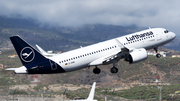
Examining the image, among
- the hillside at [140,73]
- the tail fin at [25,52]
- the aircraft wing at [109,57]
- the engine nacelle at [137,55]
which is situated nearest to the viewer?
the tail fin at [25,52]

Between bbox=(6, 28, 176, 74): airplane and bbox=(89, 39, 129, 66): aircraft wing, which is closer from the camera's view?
bbox=(6, 28, 176, 74): airplane

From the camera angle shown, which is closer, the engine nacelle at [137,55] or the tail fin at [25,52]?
the tail fin at [25,52]

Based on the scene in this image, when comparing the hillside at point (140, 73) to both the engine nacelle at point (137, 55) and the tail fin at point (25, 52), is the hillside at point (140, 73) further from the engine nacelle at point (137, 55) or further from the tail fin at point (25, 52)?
the tail fin at point (25, 52)

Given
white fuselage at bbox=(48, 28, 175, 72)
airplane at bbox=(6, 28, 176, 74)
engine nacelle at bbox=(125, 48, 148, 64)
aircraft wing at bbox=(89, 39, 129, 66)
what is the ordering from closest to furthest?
airplane at bbox=(6, 28, 176, 74), white fuselage at bbox=(48, 28, 175, 72), aircraft wing at bbox=(89, 39, 129, 66), engine nacelle at bbox=(125, 48, 148, 64)

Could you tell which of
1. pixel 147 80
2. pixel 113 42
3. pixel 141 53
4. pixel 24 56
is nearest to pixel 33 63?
pixel 24 56

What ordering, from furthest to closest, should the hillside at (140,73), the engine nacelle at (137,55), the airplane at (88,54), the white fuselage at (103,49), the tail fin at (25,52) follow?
the hillside at (140,73) < the engine nacelle at (137,55) < the white fuselage at (103,49) < the airplane at (88,54) < the tail fin at (25,52)

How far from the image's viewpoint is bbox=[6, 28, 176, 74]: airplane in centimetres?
4856

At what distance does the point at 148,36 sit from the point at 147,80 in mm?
60748

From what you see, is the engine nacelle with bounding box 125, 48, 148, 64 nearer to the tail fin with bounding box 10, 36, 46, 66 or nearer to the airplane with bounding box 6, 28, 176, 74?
the airplane with bounding box 6, 28, 176, 74

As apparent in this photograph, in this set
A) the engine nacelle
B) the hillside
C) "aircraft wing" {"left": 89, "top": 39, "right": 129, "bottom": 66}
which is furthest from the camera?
the hillside

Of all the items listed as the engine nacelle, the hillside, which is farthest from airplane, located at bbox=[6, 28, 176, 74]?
the hillside

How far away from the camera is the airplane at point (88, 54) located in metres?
48.6

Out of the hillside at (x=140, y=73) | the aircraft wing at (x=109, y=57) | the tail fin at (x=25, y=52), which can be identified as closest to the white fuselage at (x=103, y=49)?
the aircraft wing at (x=109, y=57)

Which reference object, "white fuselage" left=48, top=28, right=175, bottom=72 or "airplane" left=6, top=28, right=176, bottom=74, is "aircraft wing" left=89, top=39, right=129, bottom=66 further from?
"white fuselage" left=48, top=28, right=175, bottom=72
